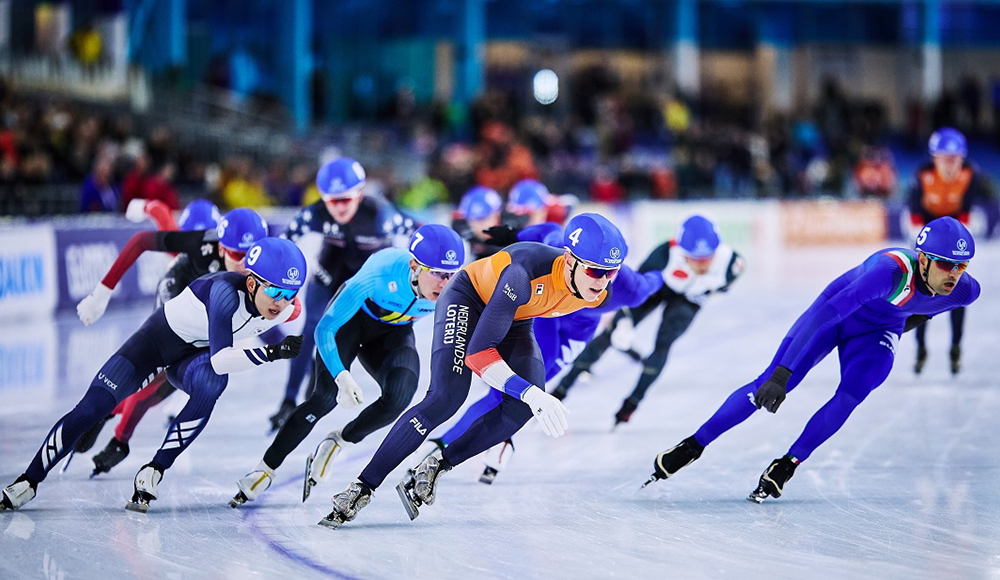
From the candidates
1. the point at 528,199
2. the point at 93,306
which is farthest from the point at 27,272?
the point at 93,306

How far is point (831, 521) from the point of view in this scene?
5379 millimetres

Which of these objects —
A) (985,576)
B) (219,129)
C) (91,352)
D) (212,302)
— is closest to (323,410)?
(212,302)

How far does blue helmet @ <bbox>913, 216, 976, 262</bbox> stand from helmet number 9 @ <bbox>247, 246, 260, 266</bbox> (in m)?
2.86

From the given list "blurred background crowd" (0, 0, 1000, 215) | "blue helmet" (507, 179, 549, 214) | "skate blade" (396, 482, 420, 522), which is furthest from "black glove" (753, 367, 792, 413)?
"blurred background crowd" (0, 0, 1000, 215)

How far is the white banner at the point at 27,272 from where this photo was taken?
1172 centimetres

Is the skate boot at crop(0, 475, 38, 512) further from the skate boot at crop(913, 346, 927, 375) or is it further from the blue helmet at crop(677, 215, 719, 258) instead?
the skate boot at crop(913, 346, 927, 375)

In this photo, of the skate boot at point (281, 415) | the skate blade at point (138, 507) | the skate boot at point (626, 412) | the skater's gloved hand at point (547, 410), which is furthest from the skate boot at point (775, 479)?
the skate boot at point (281, 415)

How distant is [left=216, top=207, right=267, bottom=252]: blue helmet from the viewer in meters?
5.97

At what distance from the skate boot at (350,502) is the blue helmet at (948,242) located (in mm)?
2615

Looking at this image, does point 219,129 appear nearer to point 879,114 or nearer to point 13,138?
point 13,138

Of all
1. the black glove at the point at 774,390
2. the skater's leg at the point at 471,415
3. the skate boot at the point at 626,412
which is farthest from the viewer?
the skate boot at the point at 626,412

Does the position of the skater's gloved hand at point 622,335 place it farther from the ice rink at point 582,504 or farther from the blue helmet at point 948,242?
the blue helmet at point 948,242

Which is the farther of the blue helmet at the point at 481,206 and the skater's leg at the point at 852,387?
the blue helmet at the point at 481,206

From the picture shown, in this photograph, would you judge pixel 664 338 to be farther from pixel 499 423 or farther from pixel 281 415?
pixel 499 423
